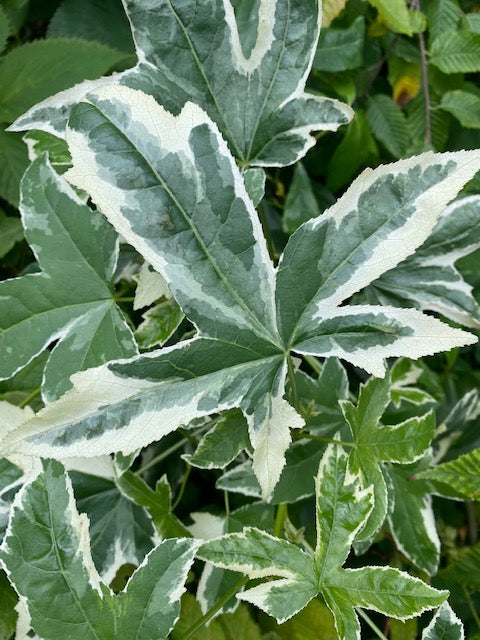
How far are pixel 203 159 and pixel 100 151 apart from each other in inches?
3.5

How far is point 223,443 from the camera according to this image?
0.69m

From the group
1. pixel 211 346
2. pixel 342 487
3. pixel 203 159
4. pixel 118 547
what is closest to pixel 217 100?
pixel 203 159

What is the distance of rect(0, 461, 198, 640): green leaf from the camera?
59 cm

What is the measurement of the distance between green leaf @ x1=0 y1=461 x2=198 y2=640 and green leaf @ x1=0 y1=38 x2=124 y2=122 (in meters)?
0.72

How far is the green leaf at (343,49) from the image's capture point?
108 centimetres

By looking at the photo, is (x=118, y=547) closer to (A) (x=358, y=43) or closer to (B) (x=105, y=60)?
(B) (x=105, y=60)

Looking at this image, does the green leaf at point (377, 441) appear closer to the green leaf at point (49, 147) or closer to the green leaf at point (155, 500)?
the green leaf at point (155, 500)

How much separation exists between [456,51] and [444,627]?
3.07 ft

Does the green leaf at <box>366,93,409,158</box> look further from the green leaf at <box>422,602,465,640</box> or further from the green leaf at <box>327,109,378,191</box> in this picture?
the green leaf at <box>422,602,465,640</box>

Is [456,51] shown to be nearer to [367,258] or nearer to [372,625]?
[367,258]

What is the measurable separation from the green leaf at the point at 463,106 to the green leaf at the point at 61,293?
2.25ft

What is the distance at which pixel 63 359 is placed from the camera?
0.72 metres

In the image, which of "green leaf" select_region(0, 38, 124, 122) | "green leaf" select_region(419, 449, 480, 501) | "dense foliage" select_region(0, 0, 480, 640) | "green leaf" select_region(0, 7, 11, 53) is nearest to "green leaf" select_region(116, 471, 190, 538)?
"dense foliage" select_region(0, 0, 480, 640)

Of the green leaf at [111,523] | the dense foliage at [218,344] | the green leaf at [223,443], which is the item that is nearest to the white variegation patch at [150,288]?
the dense foliage at [218,344]
